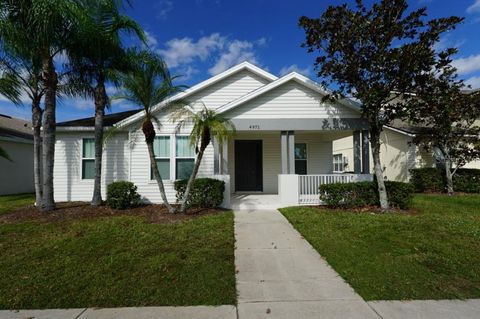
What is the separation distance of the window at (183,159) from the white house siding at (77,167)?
2201 mm

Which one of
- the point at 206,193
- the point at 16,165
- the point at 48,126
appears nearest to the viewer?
the point at 48,126

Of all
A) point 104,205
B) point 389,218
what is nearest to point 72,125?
point 104,205

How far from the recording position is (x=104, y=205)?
9.41 metres

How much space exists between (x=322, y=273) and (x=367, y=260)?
99cm

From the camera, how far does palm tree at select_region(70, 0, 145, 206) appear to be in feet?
25.9

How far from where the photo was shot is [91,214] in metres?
8.15

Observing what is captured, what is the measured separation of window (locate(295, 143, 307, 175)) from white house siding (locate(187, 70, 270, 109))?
3.78 metres

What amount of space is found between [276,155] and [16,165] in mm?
15617

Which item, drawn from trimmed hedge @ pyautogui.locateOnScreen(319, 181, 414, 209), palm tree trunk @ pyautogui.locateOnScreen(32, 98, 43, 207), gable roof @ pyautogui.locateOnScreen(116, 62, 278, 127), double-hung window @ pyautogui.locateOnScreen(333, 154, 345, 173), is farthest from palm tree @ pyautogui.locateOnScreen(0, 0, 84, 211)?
double-hung window @ pyautogui.locateOnScreen(333, 154, 345, 173)

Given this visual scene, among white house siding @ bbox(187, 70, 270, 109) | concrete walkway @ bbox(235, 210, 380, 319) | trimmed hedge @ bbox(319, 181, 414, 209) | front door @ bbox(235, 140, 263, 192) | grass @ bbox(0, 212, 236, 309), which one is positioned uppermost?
white house siding @ bbox(187, 70, 270, 109)

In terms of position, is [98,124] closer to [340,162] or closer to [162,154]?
[162,154]

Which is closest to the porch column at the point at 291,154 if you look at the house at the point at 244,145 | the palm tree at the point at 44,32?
the house at the point at 244,145

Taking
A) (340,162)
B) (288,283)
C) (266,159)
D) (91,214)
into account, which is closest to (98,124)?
(91,214)

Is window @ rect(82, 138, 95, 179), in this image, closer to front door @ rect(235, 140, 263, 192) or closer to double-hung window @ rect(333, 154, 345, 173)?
front door @ rect(235, 140, 263, 192)
